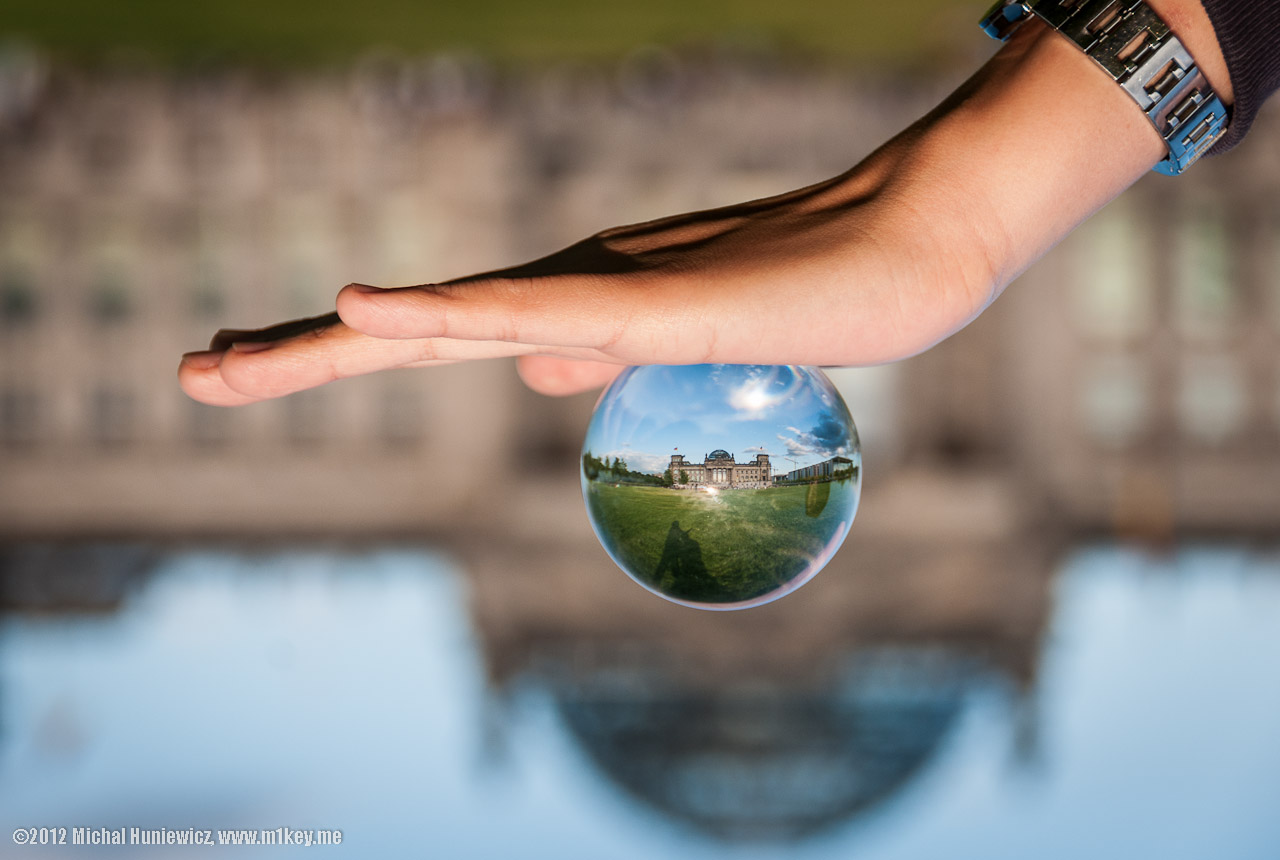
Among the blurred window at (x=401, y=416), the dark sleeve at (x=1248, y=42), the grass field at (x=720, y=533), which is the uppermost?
the blurred window at (x=401, y=416)

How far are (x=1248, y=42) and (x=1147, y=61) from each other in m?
0.13

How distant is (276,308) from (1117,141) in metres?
22.4

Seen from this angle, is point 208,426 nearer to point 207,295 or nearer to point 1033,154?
point 207,295

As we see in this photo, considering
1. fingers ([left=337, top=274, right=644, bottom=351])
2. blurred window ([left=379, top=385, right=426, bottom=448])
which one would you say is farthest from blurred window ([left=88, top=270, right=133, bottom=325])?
fingers ([left=337, top=274, right=644, bottom=351])

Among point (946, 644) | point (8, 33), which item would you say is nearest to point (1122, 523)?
point (946, 644)

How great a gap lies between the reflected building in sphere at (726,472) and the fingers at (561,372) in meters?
0.25

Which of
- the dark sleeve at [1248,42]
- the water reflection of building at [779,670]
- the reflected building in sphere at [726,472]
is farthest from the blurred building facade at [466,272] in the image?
the dark sleeve at [1248,42]

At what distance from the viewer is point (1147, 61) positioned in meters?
1.48

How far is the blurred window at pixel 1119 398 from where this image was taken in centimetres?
2123

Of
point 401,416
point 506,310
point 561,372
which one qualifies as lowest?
point 506,310

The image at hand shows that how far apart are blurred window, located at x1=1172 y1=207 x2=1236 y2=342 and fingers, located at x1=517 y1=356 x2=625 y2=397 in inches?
909

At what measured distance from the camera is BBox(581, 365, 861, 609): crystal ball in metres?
1.81

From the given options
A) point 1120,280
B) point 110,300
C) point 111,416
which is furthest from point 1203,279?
point 110,300

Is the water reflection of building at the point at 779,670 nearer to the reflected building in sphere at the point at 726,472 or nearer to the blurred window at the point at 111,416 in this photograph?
the blurred window at the point at 111,416
